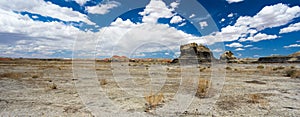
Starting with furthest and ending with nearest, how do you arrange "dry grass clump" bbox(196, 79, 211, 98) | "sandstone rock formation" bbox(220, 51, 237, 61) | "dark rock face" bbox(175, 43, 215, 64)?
"sandstone rock formation" bbox(220, 51, 237, 61) → "dark rock face" bbox(175, 43, 215, 64) → "dry grass clump" bbox(196, 79, 211, 98)

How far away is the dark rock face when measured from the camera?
87.6 meters

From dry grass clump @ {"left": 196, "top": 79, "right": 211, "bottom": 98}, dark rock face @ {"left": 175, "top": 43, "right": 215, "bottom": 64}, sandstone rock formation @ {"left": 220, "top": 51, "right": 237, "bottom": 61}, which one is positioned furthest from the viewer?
sandstone rock formation @ {"left": 220, "top": 51, "right": 237, "bottom": 61}

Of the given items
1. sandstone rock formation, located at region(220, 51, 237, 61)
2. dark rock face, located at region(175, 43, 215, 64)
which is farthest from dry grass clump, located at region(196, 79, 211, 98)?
sandstone rock formation, located at region(220, 51, 237, 61)

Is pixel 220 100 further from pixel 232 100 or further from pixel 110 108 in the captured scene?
pixel 110 108

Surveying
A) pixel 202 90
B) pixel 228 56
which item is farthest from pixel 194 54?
pixel 202 90

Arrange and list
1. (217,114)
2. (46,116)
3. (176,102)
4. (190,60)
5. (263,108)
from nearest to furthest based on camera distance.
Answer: (46,116), (217,114), (263,108), (176,102), (190,60)

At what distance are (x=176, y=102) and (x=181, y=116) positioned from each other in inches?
85.3

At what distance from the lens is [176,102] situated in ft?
29.2

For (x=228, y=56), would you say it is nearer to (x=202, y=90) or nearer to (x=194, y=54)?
(x=194, y=54)

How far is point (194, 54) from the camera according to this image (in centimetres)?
9069

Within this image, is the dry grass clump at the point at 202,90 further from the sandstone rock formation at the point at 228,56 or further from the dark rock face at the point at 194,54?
the sandstone rock formation at the point at 228,56

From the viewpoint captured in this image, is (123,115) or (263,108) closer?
(123,115)

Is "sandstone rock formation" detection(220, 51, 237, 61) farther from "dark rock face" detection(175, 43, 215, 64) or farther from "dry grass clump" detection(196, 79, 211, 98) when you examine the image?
"dry grass clump" detection(196, 79, 211, 98)

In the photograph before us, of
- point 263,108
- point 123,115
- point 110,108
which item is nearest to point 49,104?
point 110,108
